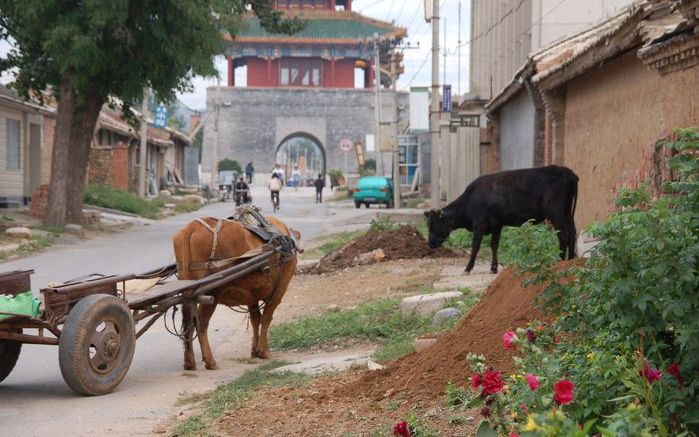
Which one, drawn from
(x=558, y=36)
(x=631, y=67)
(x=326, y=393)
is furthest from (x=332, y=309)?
(x=558, y=36)

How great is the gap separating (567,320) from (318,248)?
63.2ft

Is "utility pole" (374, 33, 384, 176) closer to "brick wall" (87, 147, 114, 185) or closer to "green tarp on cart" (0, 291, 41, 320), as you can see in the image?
"brick wall" (87, 147, 114, 185)

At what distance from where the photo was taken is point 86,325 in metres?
8.23

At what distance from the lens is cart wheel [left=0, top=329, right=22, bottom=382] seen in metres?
8.97

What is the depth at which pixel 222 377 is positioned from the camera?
9.86 meters

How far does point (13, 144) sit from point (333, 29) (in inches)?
1887

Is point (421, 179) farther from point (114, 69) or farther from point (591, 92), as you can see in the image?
point (591, 92)

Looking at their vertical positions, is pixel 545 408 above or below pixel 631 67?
below

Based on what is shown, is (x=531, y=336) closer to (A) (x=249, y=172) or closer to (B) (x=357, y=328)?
(B) (x=357, y=328)

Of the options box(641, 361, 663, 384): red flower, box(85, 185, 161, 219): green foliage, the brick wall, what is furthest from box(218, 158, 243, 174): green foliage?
box(641, 361, 663, 384): red flower

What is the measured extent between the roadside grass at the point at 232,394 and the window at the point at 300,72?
7674cm

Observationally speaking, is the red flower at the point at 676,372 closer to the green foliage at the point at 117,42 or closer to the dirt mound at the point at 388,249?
the dirt mound at the point at 388,249

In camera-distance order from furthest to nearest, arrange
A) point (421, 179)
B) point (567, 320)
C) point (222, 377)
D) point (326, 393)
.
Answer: point (421, 179)
point (222, 377)
point (326, 393)
point (567, 320)

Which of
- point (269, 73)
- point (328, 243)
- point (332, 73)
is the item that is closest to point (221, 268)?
point (328, 243)
